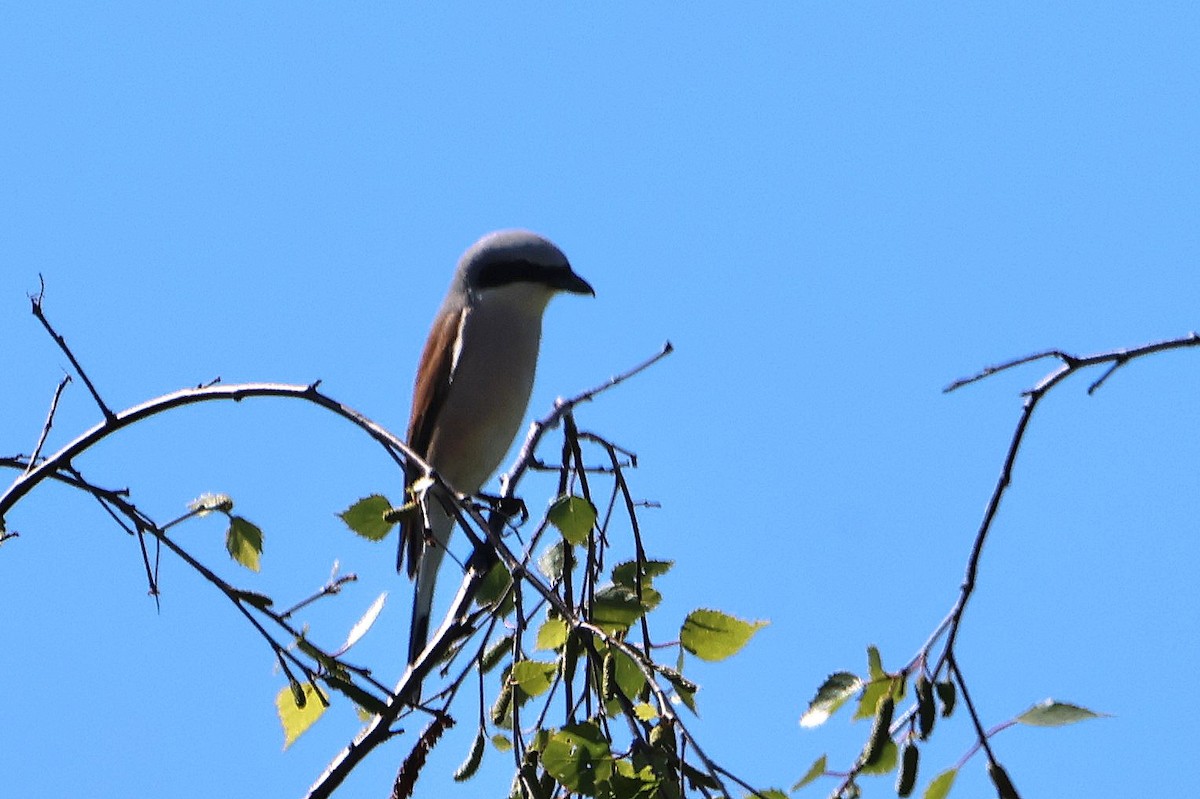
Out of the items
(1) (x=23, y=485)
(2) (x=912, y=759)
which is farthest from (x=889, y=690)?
(1) (x=23, y=485)

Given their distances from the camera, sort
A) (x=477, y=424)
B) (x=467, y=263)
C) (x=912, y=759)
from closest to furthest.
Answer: (x=912, y=759) → (x=477, y=424) → (x=467, y=263)

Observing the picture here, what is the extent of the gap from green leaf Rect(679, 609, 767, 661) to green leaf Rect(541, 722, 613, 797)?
285mm

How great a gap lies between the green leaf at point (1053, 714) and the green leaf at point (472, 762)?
2.62 ft

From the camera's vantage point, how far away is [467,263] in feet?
14.8

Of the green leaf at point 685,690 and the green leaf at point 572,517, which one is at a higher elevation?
the green leaf at point 572,517

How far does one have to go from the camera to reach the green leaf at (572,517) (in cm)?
189

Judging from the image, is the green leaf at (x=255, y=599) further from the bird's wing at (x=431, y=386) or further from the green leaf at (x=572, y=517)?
the bird's wing at (x=431, y=386)

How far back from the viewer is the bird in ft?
13.6

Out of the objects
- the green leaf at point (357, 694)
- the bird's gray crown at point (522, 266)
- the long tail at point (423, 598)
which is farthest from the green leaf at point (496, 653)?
A: the bird's gray crown at point (522, 266)

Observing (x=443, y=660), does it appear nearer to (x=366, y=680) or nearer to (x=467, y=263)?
(x=366, y=680)

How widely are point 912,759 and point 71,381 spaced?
5.21 feet

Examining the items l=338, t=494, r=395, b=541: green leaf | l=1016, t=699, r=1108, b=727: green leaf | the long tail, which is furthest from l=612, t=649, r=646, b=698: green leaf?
the long tail

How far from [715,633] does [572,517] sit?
29 centimetres

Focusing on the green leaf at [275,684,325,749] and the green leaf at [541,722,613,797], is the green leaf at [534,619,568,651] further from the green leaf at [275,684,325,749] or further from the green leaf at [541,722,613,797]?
the green leaf at [275,684,325,749]
